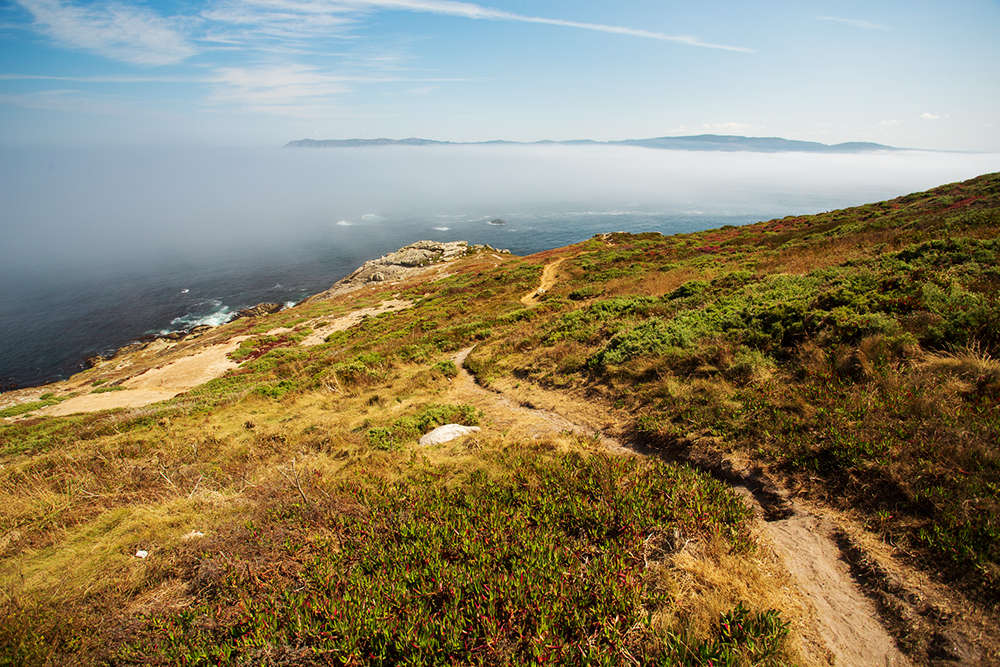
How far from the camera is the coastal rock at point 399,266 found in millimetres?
62406

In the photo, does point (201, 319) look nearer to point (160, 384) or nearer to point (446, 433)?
point (160, 384)

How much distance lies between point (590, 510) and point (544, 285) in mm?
30965

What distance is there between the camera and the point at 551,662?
3.16 metres

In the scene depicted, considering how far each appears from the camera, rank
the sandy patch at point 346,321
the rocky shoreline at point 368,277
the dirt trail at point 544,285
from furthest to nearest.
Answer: the rocky shoreline at point 368,277
the sandy patch at point 346,321
the dirt trail at point 544,285

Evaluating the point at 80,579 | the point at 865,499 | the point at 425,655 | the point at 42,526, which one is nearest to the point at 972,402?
the point at 865,499

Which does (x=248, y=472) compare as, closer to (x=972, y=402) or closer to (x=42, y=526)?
(x=42, y=526)

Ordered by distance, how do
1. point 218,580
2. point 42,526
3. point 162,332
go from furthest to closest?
point 162,332 < point 42,526 < point 218,580

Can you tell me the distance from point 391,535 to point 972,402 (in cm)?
802

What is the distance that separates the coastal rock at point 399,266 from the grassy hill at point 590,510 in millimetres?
53786

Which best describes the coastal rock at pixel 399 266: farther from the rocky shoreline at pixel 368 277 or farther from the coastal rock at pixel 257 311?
the coastal rock at pixel 257 311

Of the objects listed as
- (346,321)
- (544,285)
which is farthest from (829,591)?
(346,321)

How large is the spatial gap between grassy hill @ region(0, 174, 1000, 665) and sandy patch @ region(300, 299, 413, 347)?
2379cm

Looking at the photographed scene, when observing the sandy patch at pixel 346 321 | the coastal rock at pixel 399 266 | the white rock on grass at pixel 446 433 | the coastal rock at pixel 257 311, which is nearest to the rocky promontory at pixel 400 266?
the coastal rock at pixel 399 266

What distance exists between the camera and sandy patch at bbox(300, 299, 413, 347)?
3416 cm
